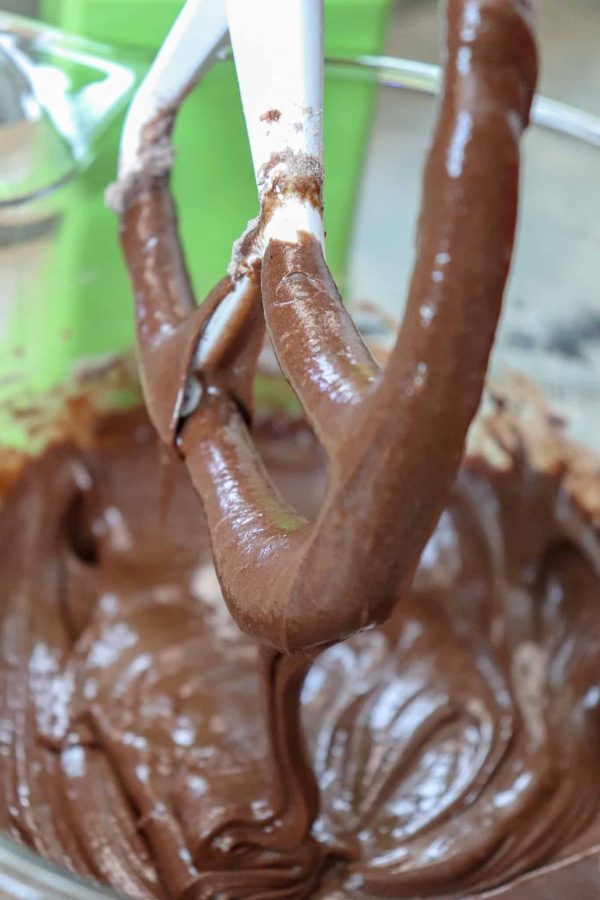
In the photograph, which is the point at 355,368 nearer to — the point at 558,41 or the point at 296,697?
the point at 296,697

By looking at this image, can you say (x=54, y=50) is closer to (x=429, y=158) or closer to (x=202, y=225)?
(x=202, y=225)

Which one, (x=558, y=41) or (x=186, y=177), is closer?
(x=186, y=177)

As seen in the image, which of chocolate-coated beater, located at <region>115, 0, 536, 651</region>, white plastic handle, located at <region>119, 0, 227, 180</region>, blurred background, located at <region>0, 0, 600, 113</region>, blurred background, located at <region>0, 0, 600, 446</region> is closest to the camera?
chocolate-coated beater, located at <region>115, 0, 536, 651</region>

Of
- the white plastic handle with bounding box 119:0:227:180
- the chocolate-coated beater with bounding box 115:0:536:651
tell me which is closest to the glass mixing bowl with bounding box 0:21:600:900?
the white plastic handle with bounding box 119:0:227:180

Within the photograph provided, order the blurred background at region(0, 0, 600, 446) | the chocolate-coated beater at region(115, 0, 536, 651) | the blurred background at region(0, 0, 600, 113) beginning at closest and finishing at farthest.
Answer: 1. the chocolate-coated beater at region(115, 0, 536, 651)
2. the blurred background at region(0, 0, 600, 446)
3. the blurred background at region(0, 0, 600, 113)

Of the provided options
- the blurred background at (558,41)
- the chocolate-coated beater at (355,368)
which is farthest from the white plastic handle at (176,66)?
the blurred background at (558,41)

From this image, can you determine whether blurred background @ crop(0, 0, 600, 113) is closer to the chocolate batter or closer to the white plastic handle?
the chocolate batter

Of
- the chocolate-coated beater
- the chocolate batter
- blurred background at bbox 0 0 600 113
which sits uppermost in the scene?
the chocolate-coated beater

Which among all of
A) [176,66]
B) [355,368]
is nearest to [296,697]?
[355,368]
